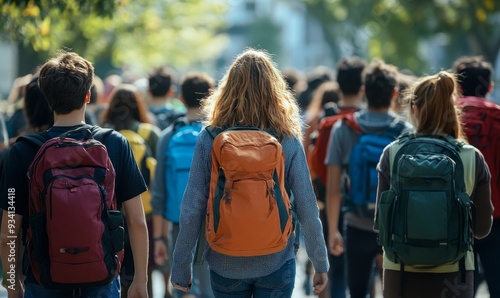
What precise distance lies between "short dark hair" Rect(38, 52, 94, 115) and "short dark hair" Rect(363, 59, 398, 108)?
9.96 ft

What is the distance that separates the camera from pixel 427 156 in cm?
558

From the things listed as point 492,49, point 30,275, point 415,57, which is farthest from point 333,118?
point 415,57

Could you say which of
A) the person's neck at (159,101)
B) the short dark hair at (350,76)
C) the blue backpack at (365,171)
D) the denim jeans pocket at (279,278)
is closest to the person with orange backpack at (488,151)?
the blue backpack at (365,171)

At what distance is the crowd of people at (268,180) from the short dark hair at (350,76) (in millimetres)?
11

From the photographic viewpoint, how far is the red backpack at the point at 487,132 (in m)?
6.69

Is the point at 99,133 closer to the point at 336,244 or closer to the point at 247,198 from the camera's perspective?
the point at 247,198

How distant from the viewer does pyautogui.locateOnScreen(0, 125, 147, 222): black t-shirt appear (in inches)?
195

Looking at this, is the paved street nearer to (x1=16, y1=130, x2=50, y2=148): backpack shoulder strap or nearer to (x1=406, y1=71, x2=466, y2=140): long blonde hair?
(x1=406, y1=71, x2=466, y2=140): long blonde hair

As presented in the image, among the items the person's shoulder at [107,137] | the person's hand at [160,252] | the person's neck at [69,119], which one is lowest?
the person's hand at [160,252]

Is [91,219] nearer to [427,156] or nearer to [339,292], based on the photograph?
[427,156]

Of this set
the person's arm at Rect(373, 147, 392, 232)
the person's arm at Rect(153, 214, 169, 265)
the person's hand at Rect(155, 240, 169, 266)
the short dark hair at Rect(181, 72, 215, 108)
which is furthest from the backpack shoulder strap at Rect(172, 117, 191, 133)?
the person's arm at Rect(373, 147, 392, 232)

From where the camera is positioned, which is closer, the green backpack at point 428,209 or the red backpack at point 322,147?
the green backpack at point 428,209

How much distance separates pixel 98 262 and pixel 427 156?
1.86m

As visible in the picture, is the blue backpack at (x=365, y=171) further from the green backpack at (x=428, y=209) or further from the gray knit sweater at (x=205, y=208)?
the gray knit sweater at (x=205, y=208)
